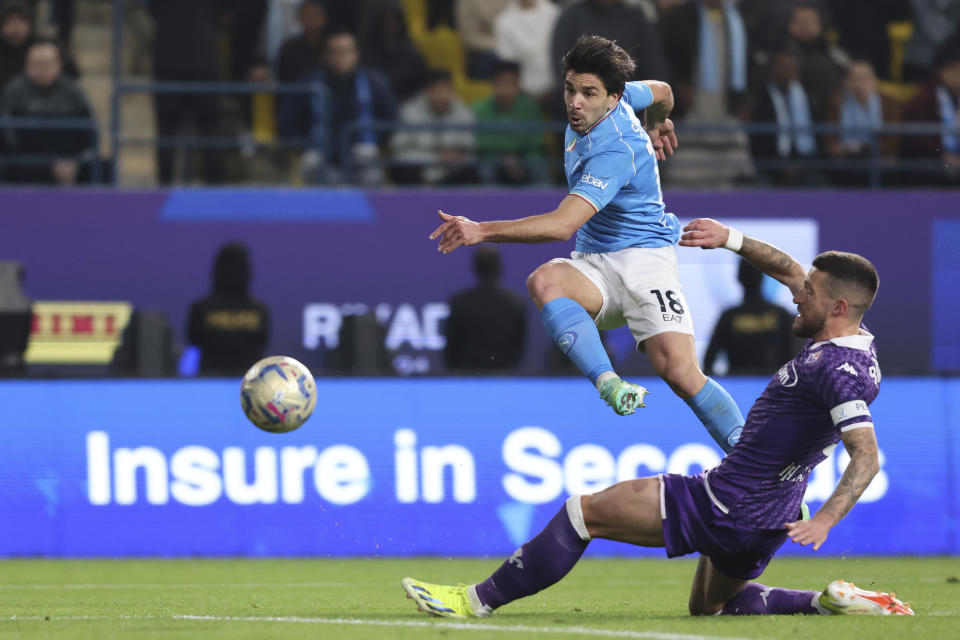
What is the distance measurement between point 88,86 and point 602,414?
26.2ft

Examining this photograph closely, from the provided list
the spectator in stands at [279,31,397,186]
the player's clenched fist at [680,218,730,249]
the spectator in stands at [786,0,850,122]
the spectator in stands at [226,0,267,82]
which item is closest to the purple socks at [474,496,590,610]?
the player's clenched fist at [680,218,730,249]

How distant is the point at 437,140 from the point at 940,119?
17.0 feet

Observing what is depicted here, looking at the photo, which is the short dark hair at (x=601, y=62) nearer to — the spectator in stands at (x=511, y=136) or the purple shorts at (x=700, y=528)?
the purple shorts at (x=700, y=528)

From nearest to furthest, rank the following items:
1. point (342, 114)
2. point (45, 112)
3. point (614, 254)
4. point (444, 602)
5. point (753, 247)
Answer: point (444, 602) < point (753, 247) < point (614, 254) < point (45, 112) < point (342, 114)

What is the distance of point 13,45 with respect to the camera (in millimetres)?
15898

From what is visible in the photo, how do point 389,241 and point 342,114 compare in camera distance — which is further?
point 342,114

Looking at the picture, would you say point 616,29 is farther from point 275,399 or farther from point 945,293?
point 275,399

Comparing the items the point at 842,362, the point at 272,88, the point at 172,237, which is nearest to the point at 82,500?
the point at 172,237

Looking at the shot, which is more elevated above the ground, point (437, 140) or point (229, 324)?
point (437, 140)

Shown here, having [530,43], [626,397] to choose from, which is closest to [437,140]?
[530,43]

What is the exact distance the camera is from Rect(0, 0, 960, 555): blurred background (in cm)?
1281

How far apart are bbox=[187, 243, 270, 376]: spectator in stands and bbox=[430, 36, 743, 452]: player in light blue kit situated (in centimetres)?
584

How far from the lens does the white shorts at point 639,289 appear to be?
333 inches

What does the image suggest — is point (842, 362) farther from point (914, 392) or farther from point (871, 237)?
point (871, 237)
